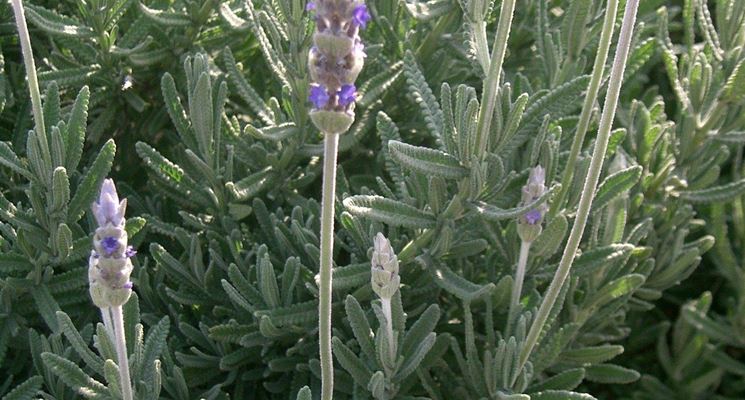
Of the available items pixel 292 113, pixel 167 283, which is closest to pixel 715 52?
pixel 292 113

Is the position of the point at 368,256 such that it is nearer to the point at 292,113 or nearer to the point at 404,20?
the point at 292,113

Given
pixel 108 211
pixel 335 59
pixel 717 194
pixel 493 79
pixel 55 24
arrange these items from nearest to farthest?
pixel 335 59, pixel 108 211, pixel 493 79, pixel 55 24, pixel 717 194

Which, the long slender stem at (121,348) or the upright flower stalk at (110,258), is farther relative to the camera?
the long slender stem at (121,348)

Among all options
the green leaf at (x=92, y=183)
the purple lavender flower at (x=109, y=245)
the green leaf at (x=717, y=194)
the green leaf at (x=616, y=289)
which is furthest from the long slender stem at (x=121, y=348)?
the green leaf at (x=717, y=194)

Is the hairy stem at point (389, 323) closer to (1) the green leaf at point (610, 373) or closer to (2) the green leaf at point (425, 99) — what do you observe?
(2) the green leaf at point (425, 99)

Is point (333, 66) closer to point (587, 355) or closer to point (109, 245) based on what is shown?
point (109, 245)

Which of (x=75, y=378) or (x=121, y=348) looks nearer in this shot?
(x=121, y=348)

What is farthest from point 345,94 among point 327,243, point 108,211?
point 108,211
